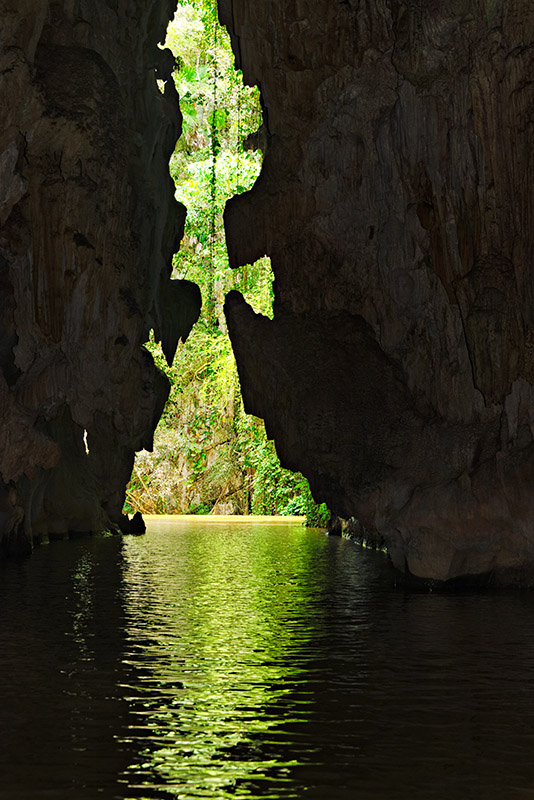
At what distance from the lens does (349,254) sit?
24.4 metres

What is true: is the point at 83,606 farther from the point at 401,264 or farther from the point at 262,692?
the point at 401,264

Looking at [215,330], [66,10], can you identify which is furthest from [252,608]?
[215,330]

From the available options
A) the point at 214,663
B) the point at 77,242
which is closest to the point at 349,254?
the point at 77,242

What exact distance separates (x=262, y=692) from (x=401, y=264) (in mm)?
14097

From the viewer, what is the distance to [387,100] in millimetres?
22734

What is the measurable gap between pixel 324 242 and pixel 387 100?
3.54 metres

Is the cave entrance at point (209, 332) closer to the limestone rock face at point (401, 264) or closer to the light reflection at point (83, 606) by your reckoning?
the limestone rock face at point (401, 264)

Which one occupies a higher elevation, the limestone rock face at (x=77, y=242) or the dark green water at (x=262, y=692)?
the limestone rock face at (x=77, y=242)

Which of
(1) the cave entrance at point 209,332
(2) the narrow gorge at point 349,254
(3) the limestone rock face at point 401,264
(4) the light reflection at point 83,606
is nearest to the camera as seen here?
(4) the light reflection at point 83,606

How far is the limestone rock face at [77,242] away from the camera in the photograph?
84.8 ft

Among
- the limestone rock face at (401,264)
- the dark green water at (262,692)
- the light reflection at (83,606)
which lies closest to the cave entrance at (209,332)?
the limestone rock face at (401,264)

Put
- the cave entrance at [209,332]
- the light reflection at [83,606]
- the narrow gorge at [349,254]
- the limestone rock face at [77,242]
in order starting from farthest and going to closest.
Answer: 1. the cave entrance at [209,332]
2. the limestone rock face at [77,242]
3. the narrow gorge at [349,254]
4. the light reflection at [83,606]

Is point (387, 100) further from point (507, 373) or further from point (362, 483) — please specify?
point (362, 483)

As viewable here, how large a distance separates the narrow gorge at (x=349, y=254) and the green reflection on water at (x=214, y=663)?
3293 mm
